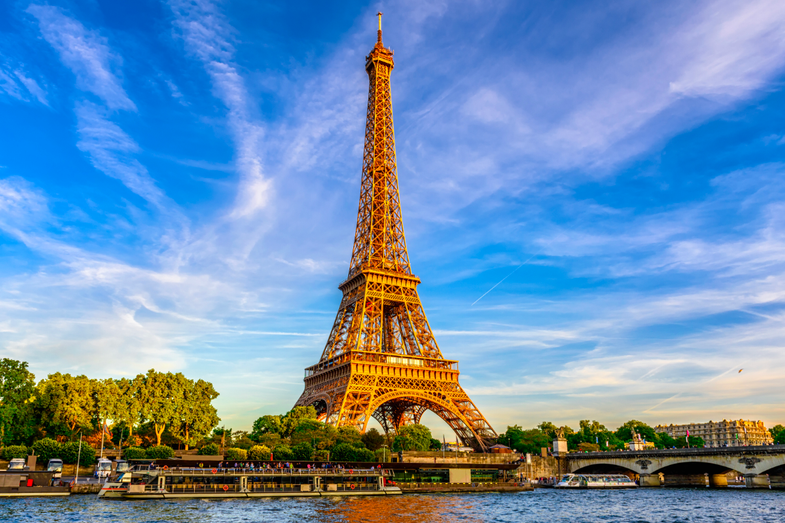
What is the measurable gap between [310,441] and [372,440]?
10.0 m

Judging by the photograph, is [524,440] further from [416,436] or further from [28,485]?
[28,485]

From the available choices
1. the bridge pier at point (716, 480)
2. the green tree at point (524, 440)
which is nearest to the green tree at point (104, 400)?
the green tree at point (524, 440)

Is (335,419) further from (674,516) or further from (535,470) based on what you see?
(674,516)

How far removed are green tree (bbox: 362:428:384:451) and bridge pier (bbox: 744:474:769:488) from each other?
45039 mm

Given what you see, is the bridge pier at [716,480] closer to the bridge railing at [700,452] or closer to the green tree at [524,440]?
the bridge railing at [700,452]

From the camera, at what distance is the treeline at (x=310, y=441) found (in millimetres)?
66688

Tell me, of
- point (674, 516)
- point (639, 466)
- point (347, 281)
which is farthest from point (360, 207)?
point (674, 516)

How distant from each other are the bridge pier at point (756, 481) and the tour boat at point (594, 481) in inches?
549

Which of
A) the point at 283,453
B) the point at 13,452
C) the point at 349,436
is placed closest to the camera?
the point at 13,452

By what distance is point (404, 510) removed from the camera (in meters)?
42.7

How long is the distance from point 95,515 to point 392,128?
79.4 m

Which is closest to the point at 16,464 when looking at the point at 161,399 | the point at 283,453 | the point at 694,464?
the point at 161,399

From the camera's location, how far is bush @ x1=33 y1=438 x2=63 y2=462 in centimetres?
6309

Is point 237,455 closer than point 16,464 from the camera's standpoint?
No
